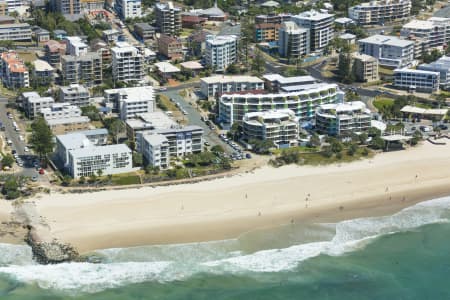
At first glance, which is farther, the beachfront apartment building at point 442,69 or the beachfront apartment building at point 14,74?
the beachfront apartment building at point 442,69

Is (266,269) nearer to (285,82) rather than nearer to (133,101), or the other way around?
(133,101)

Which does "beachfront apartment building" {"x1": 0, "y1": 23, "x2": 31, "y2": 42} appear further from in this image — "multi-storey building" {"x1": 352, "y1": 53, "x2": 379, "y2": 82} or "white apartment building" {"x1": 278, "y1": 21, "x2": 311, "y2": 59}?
"multi-storey building" {"x1": 352, "y1": 53, "x2": 379, "y2": 82}

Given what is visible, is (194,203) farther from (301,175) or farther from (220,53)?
(220,53)

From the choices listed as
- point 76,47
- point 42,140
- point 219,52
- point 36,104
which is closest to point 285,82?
point 219,52

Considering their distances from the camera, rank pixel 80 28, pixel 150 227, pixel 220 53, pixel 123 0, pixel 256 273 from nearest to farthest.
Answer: pixel 256 273, pixel 150 227, pixel 220 53, pixel 80 28, pixel 123 0

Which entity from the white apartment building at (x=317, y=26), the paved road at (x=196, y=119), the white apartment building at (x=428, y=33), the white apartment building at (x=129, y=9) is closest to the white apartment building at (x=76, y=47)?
the paved road at (x=196, y=119)

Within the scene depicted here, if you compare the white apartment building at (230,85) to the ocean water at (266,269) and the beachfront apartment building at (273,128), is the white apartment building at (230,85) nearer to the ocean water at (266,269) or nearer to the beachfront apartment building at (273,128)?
the beachfront apartment building at (273,128)

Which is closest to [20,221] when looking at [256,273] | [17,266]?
[17,266]
